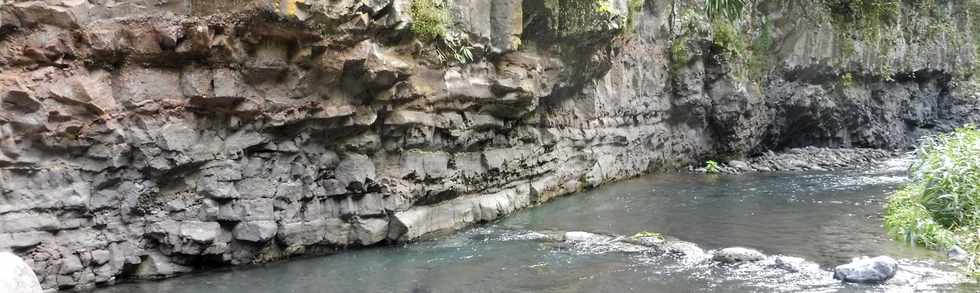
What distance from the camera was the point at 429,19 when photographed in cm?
1227

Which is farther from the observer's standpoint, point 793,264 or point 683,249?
point 683,249

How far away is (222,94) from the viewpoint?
32.1ft

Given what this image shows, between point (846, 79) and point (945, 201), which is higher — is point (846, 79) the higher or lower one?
the higher one

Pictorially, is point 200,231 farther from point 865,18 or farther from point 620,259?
point 865,18

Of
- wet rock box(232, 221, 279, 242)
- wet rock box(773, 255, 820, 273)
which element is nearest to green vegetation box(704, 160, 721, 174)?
wet rock box(773, 255, 820, 273)

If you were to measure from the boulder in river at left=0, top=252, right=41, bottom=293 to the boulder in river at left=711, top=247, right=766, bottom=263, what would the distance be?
8199 mm

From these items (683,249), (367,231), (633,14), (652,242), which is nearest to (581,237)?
(652,242)

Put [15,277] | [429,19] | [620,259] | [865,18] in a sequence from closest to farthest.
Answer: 1. [15,277]
2. [620,259]
3. [429,19]
4. [865,18]

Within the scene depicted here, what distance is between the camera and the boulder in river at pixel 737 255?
10.5 m

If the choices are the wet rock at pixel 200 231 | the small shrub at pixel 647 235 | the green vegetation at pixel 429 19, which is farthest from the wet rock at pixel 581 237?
the wet rock at pixel 200 231

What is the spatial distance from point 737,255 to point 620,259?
63.0 inches

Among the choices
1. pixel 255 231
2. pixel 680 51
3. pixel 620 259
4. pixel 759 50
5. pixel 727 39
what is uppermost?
pixel 727 39

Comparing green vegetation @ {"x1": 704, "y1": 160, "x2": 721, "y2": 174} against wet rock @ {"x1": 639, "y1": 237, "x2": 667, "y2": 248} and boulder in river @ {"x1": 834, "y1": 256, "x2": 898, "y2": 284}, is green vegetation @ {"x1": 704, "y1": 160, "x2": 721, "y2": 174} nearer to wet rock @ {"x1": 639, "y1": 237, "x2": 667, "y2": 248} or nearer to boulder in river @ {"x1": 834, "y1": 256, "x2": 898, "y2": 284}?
wet rock @ {"x1": 639, "y1": 237, "x2": 667, "y2": 248}

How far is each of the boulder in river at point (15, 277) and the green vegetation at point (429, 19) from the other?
21.3ft
